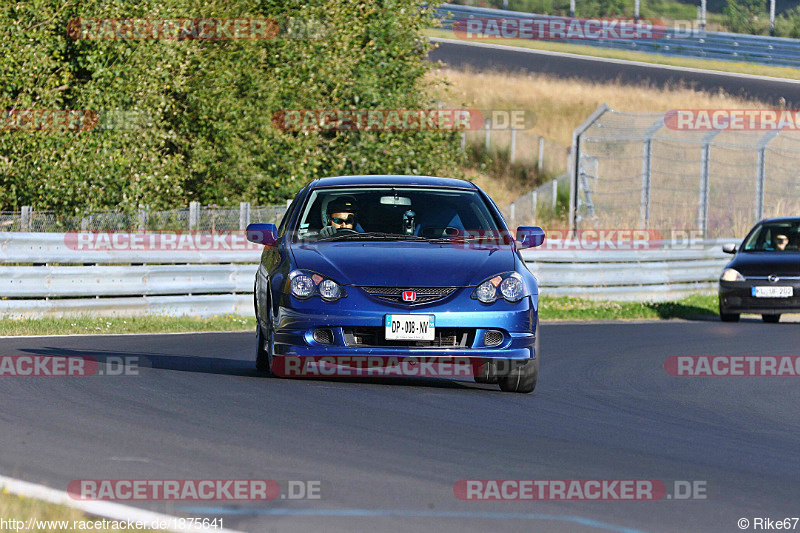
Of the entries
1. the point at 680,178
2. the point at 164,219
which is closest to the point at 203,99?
the point at 164,219

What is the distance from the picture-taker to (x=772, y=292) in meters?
19.5

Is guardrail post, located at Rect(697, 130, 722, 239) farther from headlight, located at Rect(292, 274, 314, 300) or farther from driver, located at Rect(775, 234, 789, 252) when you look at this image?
headlight, located at Rect(292, 274, 314, 300)

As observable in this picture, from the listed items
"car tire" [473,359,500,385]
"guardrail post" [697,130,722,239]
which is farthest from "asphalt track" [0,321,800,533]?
"guardrail post" [697,130,722,239]

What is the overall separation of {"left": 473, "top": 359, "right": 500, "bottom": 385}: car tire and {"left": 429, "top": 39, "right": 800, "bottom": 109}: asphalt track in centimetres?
3230

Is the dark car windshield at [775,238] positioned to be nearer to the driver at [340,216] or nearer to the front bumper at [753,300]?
the front bumper at [753,300]

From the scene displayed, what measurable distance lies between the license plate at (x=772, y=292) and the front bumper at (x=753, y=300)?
0.14ft

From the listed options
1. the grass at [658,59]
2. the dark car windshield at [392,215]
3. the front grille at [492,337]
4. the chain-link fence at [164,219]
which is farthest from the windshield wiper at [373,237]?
the grass at [658,59]

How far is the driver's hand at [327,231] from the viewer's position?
33.0 ft

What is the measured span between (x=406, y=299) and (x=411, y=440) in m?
2.01

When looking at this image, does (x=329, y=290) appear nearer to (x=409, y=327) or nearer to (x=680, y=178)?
(x=409, y=327)

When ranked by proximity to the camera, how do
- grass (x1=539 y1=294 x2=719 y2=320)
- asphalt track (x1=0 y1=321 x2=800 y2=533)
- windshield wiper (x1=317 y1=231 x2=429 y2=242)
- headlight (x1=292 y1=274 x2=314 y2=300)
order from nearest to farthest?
asphalt track (x1=0 y1=321 x2=800 y2=533)
headlight (x1=292 y1=274 x2=314 y2=300)
windshield wiper (x1=317 y1=231 x2=429 y2=242)
grass (x1=539 y1=294 x2=719 y2=320)

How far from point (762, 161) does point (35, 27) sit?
565 inches

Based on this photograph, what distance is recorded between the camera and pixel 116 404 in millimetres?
8320

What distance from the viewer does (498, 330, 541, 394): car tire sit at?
942cm
